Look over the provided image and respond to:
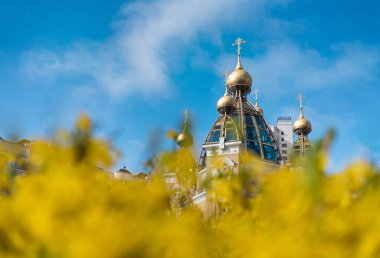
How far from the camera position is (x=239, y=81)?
34281 millimetres

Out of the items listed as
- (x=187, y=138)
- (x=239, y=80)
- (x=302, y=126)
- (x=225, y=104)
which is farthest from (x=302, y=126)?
(x=187, y=138)

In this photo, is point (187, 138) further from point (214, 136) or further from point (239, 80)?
point (239, 80)

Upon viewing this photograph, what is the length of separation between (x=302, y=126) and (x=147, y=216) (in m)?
37.8

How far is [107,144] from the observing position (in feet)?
→ 9.45

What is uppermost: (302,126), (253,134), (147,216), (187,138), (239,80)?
(239,80)

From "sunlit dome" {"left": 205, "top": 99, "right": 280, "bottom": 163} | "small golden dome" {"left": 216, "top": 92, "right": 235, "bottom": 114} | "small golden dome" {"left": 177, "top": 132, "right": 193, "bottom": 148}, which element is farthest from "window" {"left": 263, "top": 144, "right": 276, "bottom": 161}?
"small golden dome" {"left": 177, "top": 132, "right": 193, "bottom": 148}

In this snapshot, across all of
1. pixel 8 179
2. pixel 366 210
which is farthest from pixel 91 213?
pixel 8 179

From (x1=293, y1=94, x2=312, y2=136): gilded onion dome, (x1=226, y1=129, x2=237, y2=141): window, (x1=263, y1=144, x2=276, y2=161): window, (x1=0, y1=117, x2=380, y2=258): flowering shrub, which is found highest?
(x1=293, y1=94, x2=312, y2=136): gilded onion dome

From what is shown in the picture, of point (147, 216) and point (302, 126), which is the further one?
point (302, 126)

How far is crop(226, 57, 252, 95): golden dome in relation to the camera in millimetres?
34312

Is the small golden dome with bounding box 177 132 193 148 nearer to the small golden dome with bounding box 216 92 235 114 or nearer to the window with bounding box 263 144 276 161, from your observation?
the small golden dome with bounding box 216 92 235 114

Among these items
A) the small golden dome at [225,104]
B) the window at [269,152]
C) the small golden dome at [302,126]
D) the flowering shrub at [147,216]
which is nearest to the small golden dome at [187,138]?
the flowering shrub at [147,216]

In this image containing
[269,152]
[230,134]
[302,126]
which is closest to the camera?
[230,134]

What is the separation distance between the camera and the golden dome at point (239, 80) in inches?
1351
